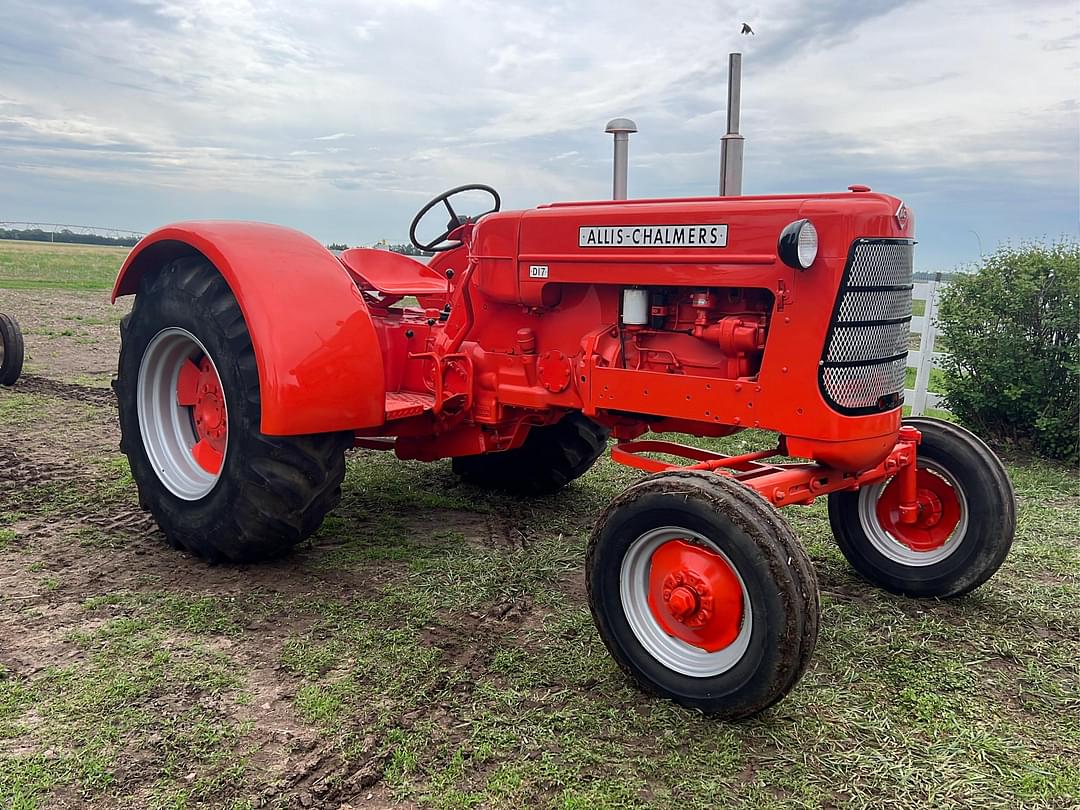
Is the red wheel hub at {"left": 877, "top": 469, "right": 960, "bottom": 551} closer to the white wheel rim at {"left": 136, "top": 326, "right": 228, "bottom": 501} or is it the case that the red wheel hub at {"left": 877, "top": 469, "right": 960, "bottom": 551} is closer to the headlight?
the headlight

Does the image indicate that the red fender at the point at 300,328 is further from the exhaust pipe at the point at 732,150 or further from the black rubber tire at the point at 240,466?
the exhaust pipe at the point at 732,150

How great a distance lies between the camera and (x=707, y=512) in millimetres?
2807

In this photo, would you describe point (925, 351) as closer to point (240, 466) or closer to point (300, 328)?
point (300, 328)

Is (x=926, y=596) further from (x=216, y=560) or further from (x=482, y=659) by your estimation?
(x=216, y=560)

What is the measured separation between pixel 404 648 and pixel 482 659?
11.8 inches

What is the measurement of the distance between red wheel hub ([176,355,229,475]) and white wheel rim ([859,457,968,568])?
10.0 feet

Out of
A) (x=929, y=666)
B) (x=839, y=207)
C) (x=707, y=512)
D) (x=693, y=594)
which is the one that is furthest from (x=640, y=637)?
(x=839, y=207)

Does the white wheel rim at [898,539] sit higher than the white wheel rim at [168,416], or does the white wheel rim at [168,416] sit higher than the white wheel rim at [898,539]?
the white wheel rim at [168,416]

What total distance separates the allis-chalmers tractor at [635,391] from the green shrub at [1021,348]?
336cm

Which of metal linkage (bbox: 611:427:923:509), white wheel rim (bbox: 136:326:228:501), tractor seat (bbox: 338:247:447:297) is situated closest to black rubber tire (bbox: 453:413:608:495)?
metal linkage (bbox: 611:427:923:509)

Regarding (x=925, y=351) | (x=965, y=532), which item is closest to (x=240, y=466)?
(x=965, y=532)

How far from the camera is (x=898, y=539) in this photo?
13.2ft

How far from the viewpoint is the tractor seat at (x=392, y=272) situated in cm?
475

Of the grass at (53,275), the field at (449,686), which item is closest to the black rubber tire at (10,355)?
the field at (449,686)
